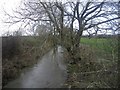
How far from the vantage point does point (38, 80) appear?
242 inches

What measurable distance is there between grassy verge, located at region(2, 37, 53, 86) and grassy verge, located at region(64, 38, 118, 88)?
1068 mm

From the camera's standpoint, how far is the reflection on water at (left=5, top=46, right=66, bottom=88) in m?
5.79

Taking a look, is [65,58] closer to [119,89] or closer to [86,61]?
[86,61]

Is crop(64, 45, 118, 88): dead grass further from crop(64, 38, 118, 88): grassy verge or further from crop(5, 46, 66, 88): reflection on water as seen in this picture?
crop(5, 46, 66, 88): reflection on water

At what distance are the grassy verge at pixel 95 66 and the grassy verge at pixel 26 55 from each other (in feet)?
3.50

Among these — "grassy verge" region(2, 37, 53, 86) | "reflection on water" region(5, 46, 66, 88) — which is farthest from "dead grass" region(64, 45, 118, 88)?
"grassy verge" region(2, 37, 53, 86)

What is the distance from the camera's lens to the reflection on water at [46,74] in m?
5.79

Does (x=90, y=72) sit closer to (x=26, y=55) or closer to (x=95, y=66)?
(x=95, y=66)

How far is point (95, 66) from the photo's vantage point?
220 inches

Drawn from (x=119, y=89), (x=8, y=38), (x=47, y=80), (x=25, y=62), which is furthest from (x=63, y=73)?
(x=119, y=89)

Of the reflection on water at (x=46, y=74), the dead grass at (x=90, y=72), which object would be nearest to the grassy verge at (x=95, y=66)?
the dead grass at (x=90, y=72)

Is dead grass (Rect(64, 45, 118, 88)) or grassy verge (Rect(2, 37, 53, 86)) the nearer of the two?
dead grass (Rect(64, 45, 118, 88))

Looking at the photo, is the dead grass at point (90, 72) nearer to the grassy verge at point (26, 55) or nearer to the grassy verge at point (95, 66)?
Answer: the grassy verge at point (95, 66)

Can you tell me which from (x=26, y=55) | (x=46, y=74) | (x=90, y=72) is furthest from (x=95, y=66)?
(x=26, y=55)
